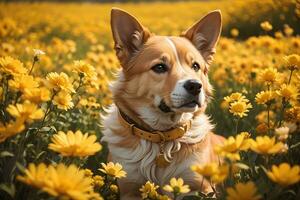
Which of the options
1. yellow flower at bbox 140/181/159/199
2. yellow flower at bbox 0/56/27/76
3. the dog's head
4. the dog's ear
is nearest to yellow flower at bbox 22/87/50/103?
yellow flower at bbox 0/56/27/76

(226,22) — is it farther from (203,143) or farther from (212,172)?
(212,172)

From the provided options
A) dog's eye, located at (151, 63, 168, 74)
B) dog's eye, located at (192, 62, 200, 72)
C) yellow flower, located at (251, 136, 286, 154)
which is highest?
yellow flower, located at (251, 136, 286, 154)

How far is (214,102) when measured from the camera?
465 cm

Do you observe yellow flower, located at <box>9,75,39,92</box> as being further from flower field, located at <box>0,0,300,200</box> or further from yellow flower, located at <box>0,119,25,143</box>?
yellow flower, located at <box>0,119,25,143</box>

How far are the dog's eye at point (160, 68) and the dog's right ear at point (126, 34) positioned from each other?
0.93 ft

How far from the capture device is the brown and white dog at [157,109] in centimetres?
308

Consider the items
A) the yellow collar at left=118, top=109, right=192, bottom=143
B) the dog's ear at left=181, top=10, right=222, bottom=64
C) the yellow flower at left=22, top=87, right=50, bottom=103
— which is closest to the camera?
the yellow flower at left=22, top=87, right=50, bottom=103

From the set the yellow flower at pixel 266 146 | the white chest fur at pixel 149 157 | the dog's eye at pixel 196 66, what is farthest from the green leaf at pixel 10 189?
the dog's eye at pixel 196 66

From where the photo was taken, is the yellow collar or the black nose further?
the yellow collar

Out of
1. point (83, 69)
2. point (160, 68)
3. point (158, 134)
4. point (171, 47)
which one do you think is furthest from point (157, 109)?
point (83, 69)

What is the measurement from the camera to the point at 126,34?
3484 millimetres

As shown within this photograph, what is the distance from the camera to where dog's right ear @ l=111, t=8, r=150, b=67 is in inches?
131

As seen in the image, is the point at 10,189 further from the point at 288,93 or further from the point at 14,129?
the point at 288,93

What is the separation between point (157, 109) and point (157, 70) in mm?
276
